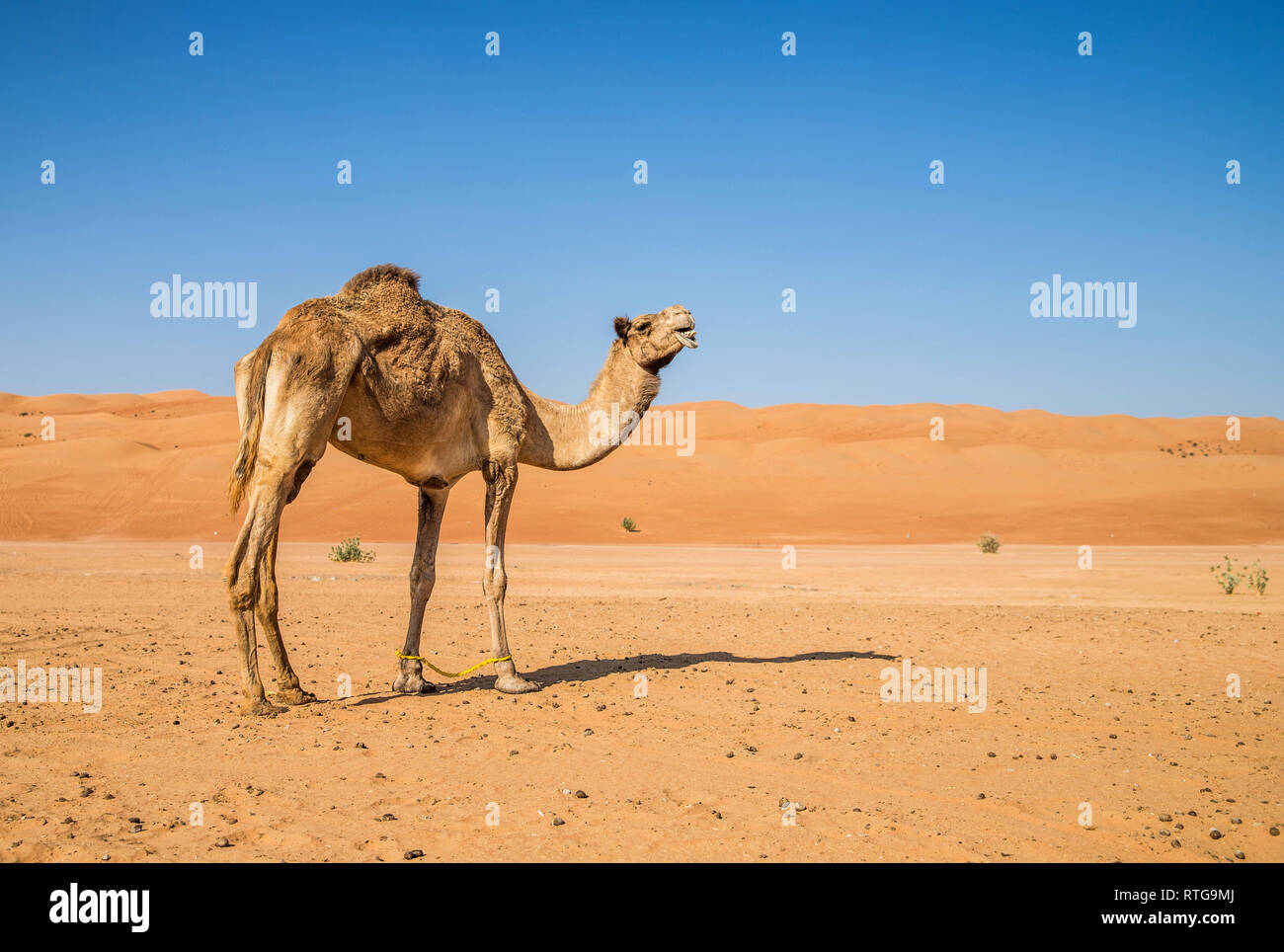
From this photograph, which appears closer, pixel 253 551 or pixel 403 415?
pixel 253 551

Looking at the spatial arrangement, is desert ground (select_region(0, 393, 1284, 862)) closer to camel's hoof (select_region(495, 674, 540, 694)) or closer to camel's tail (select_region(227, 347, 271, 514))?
camel's hoof (select_region(495, 674, 540, 694))

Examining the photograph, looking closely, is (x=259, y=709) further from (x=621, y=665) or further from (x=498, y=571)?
(x=621, y=665)

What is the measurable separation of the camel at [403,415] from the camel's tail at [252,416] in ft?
0.04

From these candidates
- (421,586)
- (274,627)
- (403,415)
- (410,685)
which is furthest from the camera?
(421,586)

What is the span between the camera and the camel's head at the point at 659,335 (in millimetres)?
10875

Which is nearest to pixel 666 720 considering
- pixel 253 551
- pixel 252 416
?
pixel 253 551

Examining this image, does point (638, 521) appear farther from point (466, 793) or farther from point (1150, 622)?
point (466, 793)

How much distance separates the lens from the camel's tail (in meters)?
8.73

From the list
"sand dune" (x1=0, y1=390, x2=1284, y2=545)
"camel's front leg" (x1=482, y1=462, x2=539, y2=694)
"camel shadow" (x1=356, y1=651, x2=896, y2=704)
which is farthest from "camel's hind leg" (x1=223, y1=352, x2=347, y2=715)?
"sand dune" (x1=0, y1=390, x2=1284, y2=545)

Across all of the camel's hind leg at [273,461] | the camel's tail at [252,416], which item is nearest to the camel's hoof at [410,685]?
the camel's hind leg at [273,461]

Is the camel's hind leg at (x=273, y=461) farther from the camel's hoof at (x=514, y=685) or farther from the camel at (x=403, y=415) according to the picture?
the camel's hoof at (x=514, y=685)

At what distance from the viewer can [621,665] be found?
41.3ft

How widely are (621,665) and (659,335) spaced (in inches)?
177

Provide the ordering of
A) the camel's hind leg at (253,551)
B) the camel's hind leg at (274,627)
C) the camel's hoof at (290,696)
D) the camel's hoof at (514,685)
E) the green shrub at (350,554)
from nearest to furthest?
the camel's hind leg at (253,551) < the camel's hind leg at (274,627) < the camel's hoof at (290,696) < the camel's hoof at (514,685) < the green shrub at (350,554)
